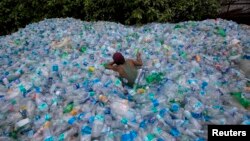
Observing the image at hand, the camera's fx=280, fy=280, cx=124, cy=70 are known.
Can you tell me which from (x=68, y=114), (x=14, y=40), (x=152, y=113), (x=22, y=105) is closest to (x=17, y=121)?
(x=22, y=105)

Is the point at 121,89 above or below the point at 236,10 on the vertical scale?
above

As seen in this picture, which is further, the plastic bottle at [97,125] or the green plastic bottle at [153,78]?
the green plastic bottle at [153,78]

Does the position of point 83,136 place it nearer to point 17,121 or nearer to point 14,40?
point 17,121

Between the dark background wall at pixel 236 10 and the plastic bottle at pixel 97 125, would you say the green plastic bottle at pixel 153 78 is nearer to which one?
the plastic bottle at pixel 97 125

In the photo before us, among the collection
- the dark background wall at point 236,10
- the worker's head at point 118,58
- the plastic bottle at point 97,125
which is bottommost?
the dark background wall at point 236,10

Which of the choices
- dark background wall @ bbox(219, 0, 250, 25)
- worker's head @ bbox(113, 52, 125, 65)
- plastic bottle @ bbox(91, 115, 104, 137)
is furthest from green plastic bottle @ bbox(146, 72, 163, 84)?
dark background wall @ bbox(219, 0, 250, 25)

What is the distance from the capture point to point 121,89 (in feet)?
13.0

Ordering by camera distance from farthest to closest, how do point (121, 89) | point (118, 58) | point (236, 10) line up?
point (236, 10), point (118, 58), point (121, 89)

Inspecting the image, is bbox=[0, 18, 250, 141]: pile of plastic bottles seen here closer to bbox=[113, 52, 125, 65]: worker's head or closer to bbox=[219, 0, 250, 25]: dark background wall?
bbox=[113, 52, 125, 65]: worker's head

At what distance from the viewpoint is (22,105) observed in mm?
3648

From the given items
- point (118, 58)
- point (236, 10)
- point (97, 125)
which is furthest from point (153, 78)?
point (236, 10)

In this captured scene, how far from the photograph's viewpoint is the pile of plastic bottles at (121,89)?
3.18 metres

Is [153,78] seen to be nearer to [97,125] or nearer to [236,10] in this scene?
[97,125]

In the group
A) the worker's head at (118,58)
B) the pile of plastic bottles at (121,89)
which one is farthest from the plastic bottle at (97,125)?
the worker's head at (118,58)
